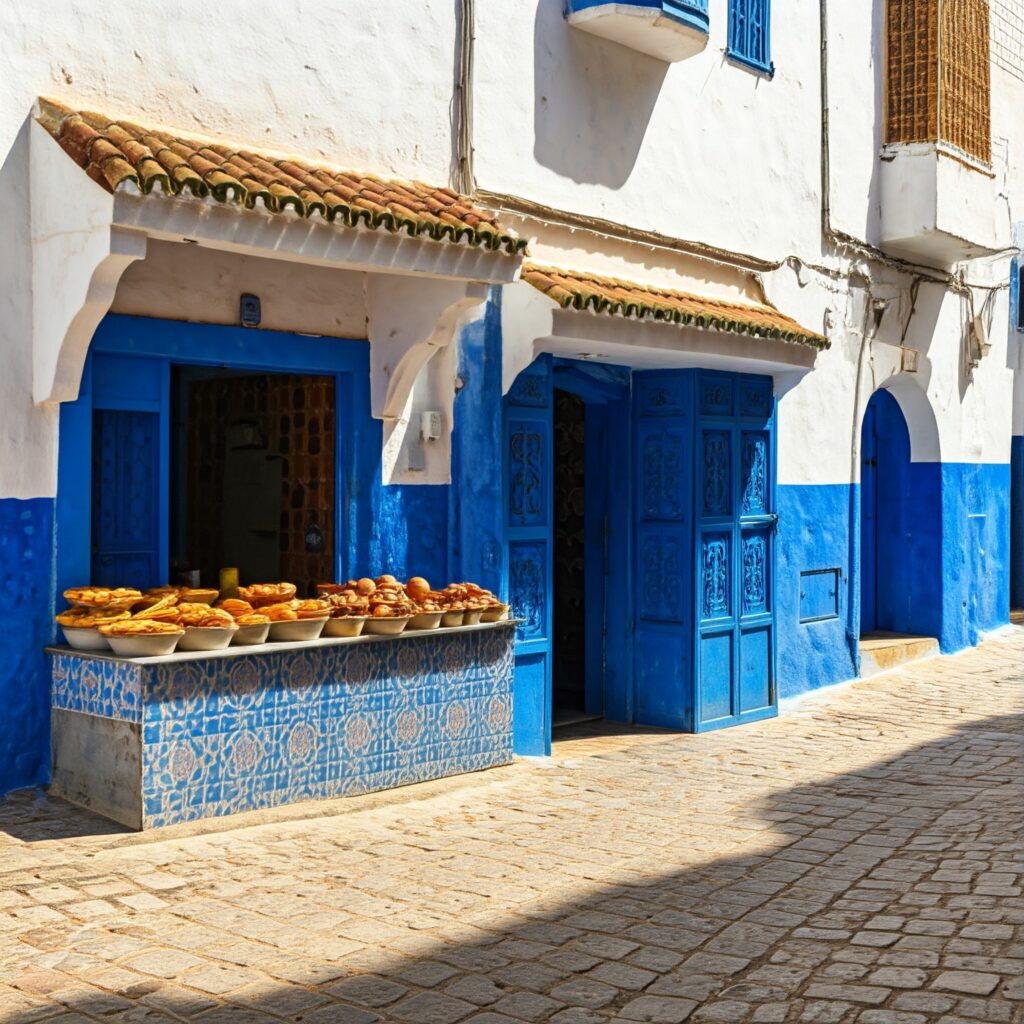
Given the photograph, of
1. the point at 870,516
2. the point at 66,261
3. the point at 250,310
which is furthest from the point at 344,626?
the point at 870,516

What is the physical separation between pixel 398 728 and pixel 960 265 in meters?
9.79

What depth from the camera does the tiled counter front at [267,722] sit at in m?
5.83

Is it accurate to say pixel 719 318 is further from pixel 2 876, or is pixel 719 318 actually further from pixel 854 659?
pixel 2 876

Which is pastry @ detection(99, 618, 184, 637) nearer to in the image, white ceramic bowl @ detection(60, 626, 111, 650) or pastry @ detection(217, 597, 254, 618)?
white ceramic bowl @ detection(60, 626, 111, 650)

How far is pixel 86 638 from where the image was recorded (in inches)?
234

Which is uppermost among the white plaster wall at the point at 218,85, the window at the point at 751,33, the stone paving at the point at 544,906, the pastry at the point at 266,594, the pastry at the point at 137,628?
the window at the point at 751,33

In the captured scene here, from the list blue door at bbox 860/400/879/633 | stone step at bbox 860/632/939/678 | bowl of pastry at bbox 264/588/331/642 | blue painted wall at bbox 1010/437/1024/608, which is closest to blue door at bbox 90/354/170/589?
bowl of pastry at bbox 264/588/331/642

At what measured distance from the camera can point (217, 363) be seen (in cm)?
678

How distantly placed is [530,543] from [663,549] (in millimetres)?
1596

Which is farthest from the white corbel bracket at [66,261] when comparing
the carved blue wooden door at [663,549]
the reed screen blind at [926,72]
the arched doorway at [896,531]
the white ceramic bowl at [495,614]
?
the arched doorway at [896,531]

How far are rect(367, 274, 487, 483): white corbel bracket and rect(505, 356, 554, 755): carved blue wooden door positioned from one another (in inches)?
21.2

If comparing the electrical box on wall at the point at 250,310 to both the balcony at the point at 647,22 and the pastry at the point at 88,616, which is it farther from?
the balcony at the point at 647,22

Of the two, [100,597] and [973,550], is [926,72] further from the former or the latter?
[100,597]

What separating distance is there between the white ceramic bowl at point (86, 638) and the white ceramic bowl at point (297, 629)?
2.76 ft
